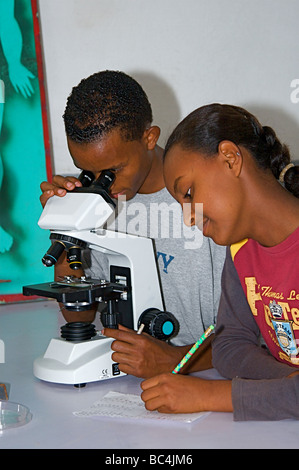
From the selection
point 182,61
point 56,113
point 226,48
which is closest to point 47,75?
point 56,113

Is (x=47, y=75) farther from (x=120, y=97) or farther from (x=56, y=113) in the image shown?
(x=120, y=97)

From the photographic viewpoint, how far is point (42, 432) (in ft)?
3.36

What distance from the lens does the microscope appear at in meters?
1.24

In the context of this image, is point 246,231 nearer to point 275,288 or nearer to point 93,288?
point 275,288

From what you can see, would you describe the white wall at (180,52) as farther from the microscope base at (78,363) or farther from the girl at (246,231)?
the girl at (246,231)

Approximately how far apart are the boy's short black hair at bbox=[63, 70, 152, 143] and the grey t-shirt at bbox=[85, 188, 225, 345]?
246 mm

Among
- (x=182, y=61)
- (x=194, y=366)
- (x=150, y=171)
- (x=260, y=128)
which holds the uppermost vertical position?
(x=182, y=61)

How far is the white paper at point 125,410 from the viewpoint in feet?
3.46

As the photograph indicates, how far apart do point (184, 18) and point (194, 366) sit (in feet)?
5.58

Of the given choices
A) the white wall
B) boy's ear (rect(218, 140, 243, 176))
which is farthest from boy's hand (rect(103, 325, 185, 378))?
the white wall

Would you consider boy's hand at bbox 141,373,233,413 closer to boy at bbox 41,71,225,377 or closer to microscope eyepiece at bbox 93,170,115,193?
boy at bbox 41,71,225,377

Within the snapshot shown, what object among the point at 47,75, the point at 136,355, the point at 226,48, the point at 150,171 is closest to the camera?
the point at 136,355

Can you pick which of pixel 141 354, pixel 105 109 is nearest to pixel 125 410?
pixel 141 354

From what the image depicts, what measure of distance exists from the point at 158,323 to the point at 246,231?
313 mm
